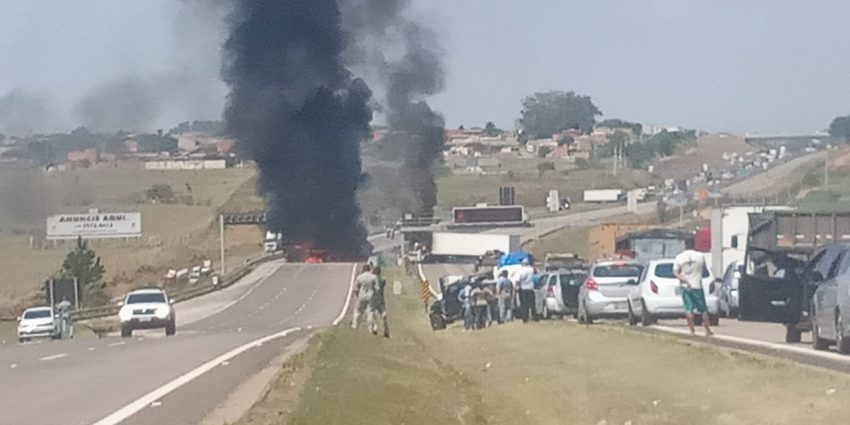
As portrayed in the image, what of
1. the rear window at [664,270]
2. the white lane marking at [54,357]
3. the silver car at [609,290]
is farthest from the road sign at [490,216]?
the white lane marking at [54,357]

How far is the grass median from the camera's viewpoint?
56.2 feet

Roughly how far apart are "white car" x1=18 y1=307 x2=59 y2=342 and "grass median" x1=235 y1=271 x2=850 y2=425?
85.7ft

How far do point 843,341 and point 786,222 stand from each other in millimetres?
16893

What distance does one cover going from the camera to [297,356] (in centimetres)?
2816

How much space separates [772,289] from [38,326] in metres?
34.4

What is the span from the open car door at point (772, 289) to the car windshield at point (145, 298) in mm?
26939

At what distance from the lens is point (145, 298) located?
51781 millimetres

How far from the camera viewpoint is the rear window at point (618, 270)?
40062mm

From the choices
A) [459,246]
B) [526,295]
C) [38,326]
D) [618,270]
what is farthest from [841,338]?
[459,246]

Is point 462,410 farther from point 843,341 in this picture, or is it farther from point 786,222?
point 786,222

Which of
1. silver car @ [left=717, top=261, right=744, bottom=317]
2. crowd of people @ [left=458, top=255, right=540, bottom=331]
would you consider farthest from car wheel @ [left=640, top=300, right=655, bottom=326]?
crowd of people @ [left=458, top=255, right=540, bottom=331]

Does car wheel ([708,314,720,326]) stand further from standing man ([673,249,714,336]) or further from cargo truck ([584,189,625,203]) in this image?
cargo truck ([584,189,625,203])

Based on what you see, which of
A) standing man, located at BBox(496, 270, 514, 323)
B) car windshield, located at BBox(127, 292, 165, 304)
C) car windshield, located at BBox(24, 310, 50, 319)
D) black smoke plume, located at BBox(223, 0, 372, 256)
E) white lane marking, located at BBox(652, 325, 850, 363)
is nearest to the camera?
white lane marking, located at BBox(652, 325, 850, 363)

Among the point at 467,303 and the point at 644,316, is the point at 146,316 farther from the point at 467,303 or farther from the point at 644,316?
the point at 644,316
